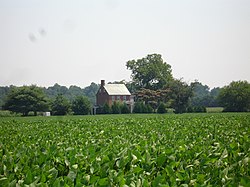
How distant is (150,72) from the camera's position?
97625 mm

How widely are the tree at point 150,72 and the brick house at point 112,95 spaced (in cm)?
725

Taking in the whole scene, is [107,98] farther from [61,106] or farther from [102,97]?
[61,106]

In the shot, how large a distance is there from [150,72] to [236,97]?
27.9 metres

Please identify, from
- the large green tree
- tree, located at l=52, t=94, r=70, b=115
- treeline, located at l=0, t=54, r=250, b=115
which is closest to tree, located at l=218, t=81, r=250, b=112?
treeline, located at l=0, t=54, r=250, b=115

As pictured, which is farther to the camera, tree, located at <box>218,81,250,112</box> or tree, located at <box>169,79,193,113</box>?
tree, located at <box>169,79,193,113</box>

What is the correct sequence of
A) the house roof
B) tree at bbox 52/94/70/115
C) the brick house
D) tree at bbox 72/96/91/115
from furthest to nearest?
the house roof
the brick house
tree at bbox 72/96/91/115
tree at bbox 52/94/70/115

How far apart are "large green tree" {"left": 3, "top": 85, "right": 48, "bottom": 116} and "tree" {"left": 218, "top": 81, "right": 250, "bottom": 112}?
120 feet

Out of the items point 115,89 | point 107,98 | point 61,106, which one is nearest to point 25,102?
point 61,106

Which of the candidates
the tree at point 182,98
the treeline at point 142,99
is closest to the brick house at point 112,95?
the treeline at point 142,99

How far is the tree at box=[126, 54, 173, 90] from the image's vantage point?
97.1m

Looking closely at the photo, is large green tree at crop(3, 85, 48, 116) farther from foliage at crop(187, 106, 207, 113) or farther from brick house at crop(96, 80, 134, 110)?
foliage at crop(187, 106, 207, 113)

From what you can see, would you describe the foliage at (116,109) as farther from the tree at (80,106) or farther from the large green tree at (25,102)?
the large green tree at (25,102)

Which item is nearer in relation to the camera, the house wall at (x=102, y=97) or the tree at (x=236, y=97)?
the tree at (x=236, y=97)

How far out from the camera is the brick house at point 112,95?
9038 centimetres
